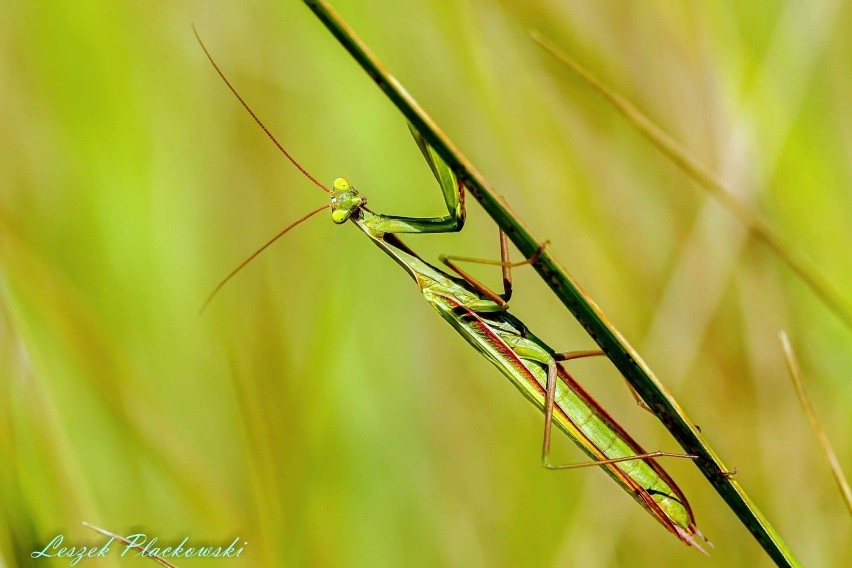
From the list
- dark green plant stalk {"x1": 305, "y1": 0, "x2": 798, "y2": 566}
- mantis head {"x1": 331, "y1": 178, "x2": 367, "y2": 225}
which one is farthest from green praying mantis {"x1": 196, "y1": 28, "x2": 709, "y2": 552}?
dark green plant stalk {"x1": 305, "y1": 0, "x2": 798, "y2": 566}

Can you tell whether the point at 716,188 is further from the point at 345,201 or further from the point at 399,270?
the point at 399,270

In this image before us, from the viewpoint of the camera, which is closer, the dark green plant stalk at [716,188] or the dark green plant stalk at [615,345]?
the dark green plant stalk at [615,345]

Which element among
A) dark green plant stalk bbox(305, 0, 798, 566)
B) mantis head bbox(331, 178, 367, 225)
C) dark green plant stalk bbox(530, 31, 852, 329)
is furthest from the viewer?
mantis head bbox(331, 178, 367, 225)

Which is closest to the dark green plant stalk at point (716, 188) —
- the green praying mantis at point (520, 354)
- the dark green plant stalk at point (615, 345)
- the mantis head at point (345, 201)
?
the green praying mantis at point (520, 354)

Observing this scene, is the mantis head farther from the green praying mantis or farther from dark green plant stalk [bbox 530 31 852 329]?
dark green plant stalk [bbox 530 31 852 329]

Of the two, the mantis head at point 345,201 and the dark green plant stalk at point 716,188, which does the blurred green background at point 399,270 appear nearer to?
the mantis head at point 345,201

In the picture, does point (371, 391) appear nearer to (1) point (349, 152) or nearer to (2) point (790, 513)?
(1) point (349, 152)

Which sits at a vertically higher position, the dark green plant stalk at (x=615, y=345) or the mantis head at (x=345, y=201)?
the mantis head at (x=345, y=201)
